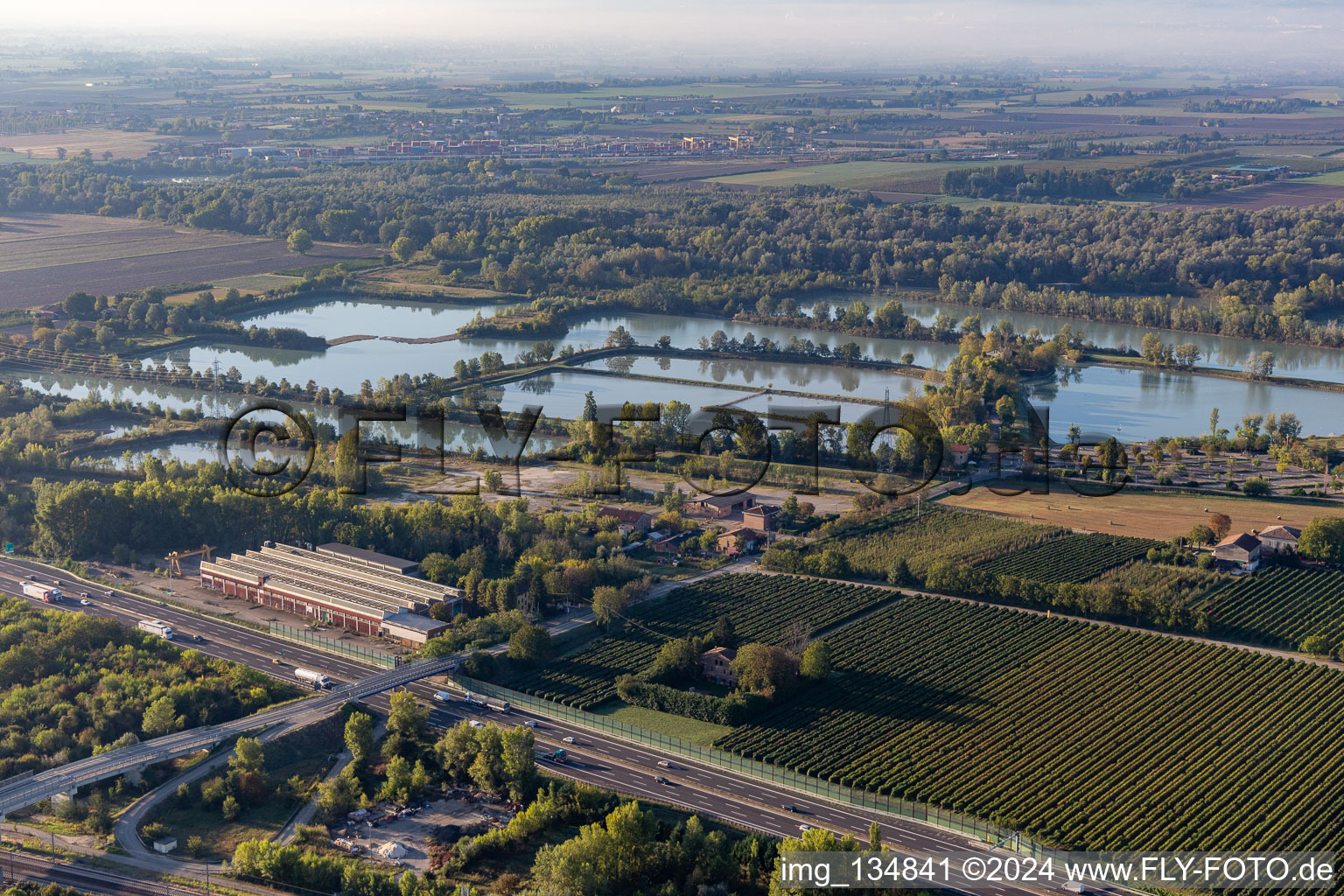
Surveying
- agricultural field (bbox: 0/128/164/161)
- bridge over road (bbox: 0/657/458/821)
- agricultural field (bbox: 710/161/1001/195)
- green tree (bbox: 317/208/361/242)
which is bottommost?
bridge over road (bbox: 0/657/458/821)

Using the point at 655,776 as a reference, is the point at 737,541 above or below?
above

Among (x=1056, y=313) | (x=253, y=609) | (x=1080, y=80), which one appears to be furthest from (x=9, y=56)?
(x=253, y=609)

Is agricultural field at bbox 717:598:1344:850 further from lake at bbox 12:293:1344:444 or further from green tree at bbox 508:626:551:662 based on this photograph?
lake at bbox 12:293:1344:444

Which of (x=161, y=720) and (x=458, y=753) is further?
(x=161, y=720)

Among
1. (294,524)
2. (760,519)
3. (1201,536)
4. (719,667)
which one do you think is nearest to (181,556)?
(294,524)

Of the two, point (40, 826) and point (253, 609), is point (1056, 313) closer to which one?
point (253, 609)

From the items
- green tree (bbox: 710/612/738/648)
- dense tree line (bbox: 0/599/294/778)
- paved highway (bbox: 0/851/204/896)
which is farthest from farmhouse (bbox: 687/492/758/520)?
paved highway (bbox: 0/851/204/896)

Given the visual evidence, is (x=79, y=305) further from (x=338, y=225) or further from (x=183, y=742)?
(x=183, y=742)
